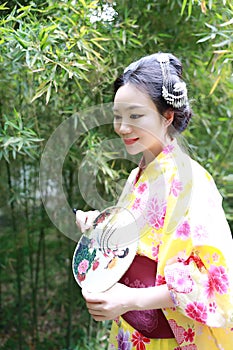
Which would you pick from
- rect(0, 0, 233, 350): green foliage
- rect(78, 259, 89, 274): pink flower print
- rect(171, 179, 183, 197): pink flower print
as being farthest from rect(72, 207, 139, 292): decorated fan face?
rect(0, 0, 233, 350): green foliage

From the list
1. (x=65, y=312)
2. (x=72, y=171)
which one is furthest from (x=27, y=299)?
(x=72, y=171)

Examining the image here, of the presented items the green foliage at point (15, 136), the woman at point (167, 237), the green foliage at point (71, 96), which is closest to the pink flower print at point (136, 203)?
the woman at point (167, 237)

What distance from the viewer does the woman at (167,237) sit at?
3.48 ft

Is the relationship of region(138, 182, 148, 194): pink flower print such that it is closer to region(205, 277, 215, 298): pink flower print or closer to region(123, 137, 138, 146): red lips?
region(123, 137, 138, 146): red lips

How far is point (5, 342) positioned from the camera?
2732 millimetres

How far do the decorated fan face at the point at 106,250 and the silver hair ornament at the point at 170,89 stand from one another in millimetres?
262

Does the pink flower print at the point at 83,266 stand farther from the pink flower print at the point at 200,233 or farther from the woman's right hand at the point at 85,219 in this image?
the pink flower print at the point at 200,233

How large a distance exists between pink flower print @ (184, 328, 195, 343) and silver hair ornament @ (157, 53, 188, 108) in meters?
0.49

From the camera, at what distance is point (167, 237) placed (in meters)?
1.10

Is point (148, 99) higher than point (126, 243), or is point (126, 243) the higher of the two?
point (148, 99)

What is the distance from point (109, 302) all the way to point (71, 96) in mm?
1158

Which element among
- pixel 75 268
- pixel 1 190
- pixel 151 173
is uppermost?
pixel 151 173

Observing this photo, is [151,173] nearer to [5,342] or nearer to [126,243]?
[126,243]

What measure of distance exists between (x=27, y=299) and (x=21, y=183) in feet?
2.67
